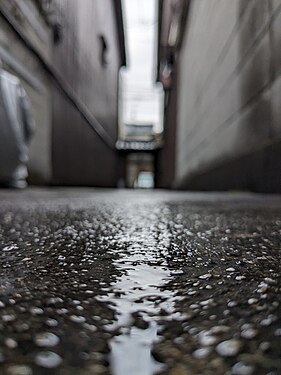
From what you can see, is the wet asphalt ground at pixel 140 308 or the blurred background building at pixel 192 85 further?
the blurred background building at pixel 192 85

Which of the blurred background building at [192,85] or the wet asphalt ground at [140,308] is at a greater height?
the blurred background building at [192,85]

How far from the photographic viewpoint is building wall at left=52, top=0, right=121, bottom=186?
158 inches

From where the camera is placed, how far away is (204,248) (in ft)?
Answer: 1.36

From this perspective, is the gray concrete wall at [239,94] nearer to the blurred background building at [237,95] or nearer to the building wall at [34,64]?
the blurred background building at [237,95]

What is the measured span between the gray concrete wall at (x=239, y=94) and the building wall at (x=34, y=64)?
58.9 inches

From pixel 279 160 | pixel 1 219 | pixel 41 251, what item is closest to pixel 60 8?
pixel 279 160

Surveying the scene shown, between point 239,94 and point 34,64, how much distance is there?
1.97 meters

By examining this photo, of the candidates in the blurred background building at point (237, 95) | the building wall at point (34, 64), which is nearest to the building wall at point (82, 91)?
the building wall at point (34, 64)

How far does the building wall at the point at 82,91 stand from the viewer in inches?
158

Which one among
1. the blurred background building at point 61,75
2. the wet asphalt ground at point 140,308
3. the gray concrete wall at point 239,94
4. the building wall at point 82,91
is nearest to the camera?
the wet asphalt ground at point 140,308

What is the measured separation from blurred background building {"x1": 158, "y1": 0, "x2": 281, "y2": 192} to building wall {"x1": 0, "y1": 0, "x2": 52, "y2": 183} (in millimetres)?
1496

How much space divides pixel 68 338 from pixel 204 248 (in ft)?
0.82

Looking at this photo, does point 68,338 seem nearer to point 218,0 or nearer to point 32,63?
point 218,0

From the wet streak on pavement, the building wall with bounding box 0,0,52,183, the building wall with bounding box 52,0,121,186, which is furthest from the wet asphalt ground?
the building wall with bounding box 52,0,121,186
